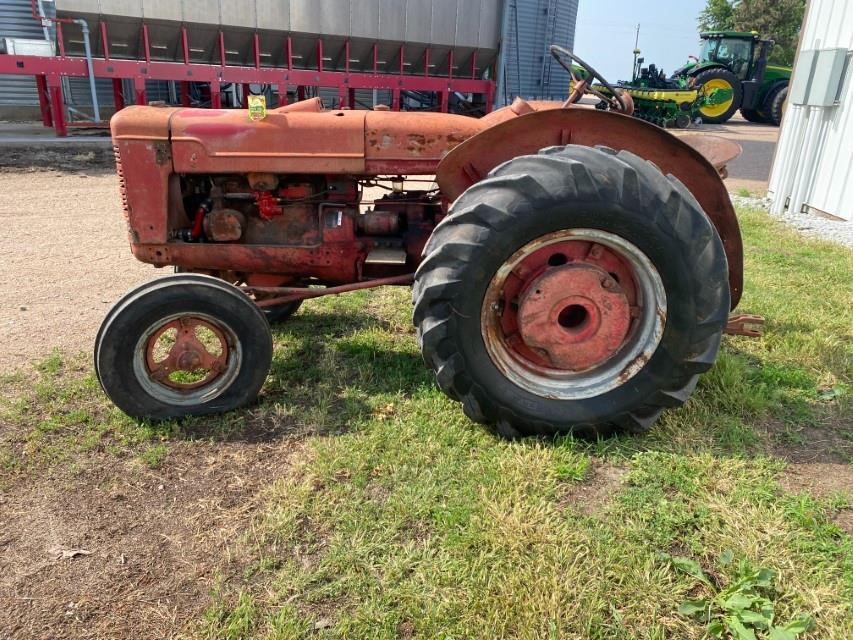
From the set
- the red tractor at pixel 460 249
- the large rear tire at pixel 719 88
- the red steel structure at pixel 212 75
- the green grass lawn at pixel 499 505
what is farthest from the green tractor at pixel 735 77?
the red tractor at pixel 460 249

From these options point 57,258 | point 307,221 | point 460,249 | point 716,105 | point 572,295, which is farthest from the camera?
point 716,105

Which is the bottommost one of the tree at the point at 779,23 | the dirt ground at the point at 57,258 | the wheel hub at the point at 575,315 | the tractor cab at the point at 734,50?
the dirt ground at the point at 57,258

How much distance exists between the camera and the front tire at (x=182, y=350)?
2.90 meters

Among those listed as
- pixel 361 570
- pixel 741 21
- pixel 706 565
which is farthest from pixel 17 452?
pixel 741 21

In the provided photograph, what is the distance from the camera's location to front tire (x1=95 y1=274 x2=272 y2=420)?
2.90 m

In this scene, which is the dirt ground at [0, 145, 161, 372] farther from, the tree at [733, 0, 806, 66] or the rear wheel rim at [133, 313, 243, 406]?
the tree at [733, 0, 806, 66]

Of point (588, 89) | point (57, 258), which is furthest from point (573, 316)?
point (57, 258)

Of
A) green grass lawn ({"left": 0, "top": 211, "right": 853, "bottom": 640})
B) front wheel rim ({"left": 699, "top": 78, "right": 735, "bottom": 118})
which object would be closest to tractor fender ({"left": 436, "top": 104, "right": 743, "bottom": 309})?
green grass lawn ({"left": 0, "top": 211, "right": 853, "bottom": 640})

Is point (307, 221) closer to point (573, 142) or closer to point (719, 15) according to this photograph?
point (573, 142)

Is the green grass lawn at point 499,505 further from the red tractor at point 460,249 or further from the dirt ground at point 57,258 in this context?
the dirt ground at point 57,258

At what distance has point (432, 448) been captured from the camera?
2.82 m

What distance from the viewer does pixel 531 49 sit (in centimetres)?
1681

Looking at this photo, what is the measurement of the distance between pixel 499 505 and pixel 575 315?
38.3 inches

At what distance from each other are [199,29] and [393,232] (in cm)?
1132
